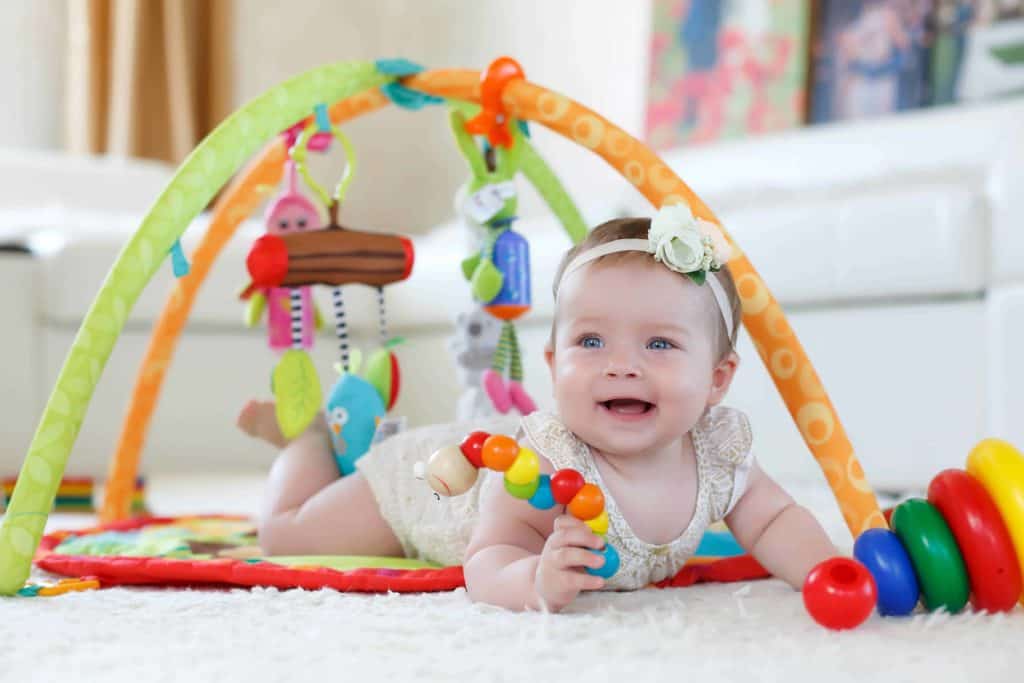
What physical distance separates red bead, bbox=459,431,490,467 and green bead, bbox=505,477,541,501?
3 centimetres

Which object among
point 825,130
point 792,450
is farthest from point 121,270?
point 825,130

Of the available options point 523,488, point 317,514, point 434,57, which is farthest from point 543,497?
point 434,57

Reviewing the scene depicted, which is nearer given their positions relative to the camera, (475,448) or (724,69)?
(475,448)

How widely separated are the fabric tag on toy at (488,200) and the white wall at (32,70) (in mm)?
2911

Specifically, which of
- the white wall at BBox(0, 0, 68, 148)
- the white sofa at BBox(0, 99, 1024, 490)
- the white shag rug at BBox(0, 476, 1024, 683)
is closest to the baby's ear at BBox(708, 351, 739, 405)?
the white shag rug at BBox(0, 476, 1024, 683)

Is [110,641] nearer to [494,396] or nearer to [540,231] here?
[494,396]

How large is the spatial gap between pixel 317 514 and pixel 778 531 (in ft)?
1.47

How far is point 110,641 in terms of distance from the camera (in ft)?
2.45

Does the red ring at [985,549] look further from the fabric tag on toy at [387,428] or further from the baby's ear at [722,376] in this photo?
the fabric tag on toy at [387,428]

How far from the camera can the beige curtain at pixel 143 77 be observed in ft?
12.0

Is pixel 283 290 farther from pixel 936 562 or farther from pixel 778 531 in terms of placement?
pixel 936 562

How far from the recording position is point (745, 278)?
98cm

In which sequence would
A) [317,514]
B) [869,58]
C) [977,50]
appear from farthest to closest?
[869,58], [977,50], [317,514]

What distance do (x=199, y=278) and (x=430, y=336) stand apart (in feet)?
3.68
